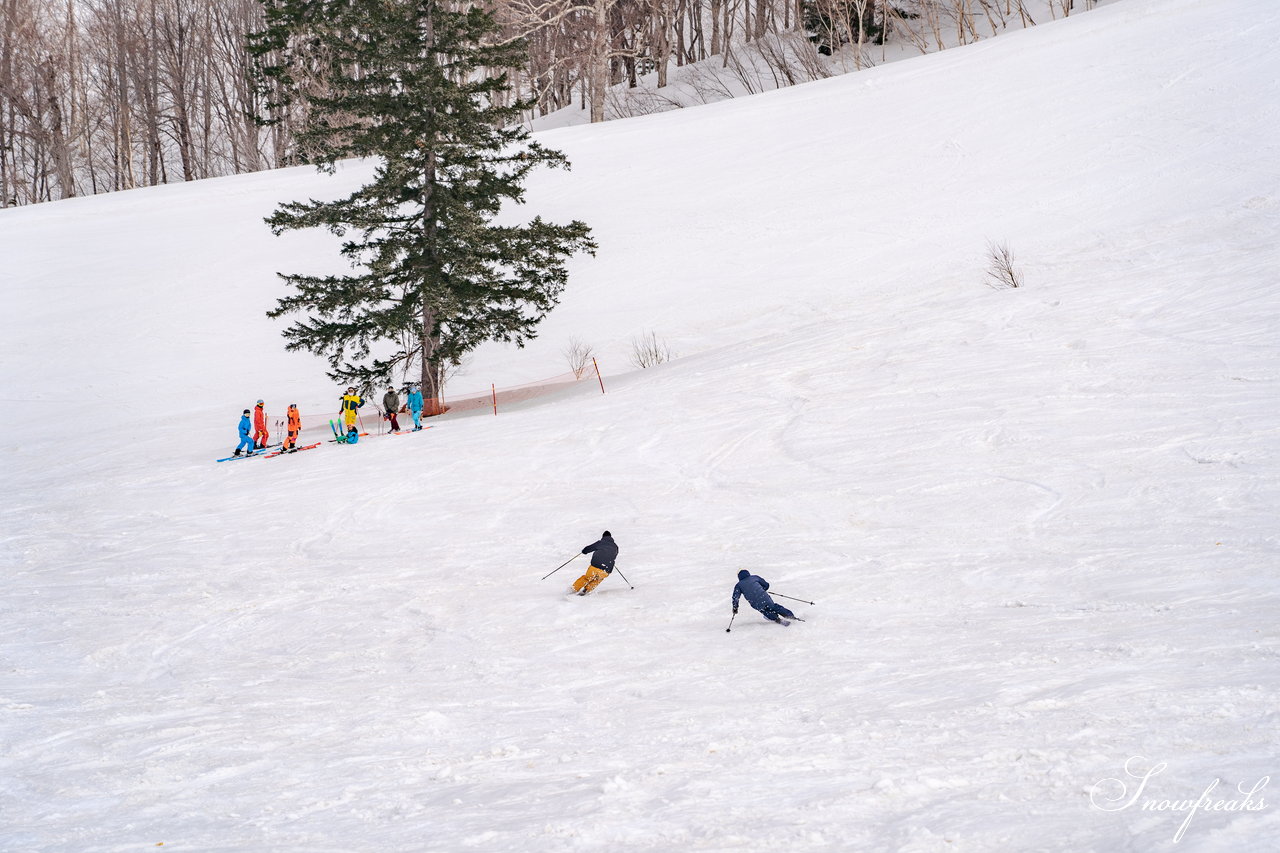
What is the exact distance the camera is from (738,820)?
538cm

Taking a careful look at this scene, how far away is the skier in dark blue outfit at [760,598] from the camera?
8.70 meters

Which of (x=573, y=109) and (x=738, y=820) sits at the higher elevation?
(x=573, y=109)

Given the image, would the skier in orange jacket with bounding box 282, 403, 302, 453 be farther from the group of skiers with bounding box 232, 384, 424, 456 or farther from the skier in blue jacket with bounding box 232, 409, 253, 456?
the skier in blue jacket with bounding box 232, 409, 253, 456

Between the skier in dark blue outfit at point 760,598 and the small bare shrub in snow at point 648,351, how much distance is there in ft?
49.7

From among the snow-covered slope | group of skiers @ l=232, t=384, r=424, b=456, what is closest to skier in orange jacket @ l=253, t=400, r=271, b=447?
group of skiers @ l=232, t=384, r=424, b=456

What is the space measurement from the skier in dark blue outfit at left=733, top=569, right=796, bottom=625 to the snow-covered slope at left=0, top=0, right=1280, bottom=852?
0.16 m

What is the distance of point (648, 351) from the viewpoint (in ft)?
80.8

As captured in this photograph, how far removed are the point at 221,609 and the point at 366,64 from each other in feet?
45.2

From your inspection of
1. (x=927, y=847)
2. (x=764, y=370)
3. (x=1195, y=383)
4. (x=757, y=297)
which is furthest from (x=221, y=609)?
(x=757, y=297)

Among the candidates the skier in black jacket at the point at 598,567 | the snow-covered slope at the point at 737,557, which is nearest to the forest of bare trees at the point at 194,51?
the snow-covered slope at the point at 737,557

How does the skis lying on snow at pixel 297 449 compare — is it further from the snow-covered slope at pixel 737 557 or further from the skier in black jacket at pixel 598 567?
the skier in black jacket at pixel 598 567

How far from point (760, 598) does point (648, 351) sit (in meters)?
16.3

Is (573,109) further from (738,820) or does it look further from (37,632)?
(738,820)

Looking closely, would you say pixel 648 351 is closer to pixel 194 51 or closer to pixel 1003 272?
pixel 1003 272
